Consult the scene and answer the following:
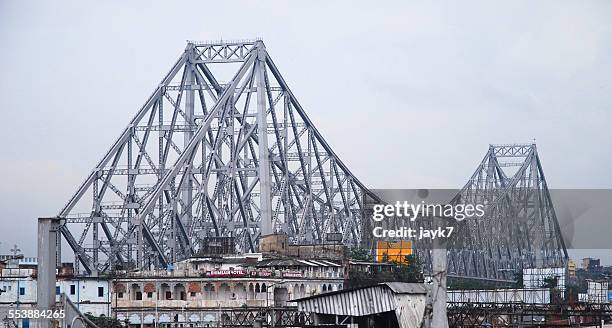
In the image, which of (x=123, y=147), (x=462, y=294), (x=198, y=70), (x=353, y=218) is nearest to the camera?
(x=462, y=294)

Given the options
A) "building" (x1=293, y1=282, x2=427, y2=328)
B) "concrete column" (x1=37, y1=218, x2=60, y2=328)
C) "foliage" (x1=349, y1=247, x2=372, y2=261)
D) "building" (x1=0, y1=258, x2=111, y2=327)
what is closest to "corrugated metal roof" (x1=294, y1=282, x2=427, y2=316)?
"building" (x1=293, y1=282, x2=427, y2=328)

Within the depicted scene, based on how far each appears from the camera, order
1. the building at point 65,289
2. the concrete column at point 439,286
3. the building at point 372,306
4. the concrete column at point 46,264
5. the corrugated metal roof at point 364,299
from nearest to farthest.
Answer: the concrete column at point 439,286 → the concrete column at point 46,264 → the building at point 372,306 → the corrugated metal roof at point 364,299 → the building at point 65,289

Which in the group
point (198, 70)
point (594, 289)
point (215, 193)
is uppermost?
point (198, 70)

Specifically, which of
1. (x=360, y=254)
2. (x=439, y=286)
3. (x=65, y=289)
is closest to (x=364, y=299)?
(x=439, y=286)

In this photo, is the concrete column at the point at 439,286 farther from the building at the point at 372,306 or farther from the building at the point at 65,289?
the building at the point at 65,289

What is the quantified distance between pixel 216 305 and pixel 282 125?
2187 inches

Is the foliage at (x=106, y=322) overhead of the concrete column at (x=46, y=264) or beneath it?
beneath

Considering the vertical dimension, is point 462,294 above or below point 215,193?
below

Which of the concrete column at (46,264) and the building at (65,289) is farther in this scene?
the building at (65,289)

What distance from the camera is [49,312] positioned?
55.0 metres

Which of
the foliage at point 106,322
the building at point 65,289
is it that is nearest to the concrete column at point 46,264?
the foliage at point 106,322

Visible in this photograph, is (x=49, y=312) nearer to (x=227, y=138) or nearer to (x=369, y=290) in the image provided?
(x=369, y=290)

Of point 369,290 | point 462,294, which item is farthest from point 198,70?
point 369,290

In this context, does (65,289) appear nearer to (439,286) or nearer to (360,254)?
(439,286)
